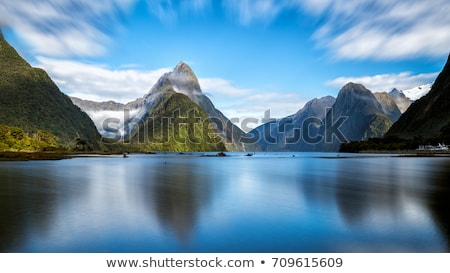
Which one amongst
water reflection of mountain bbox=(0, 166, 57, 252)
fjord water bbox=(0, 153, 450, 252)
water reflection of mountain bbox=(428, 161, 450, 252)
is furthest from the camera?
water reflection of mountain bbox=(428, 161, 450, 252)

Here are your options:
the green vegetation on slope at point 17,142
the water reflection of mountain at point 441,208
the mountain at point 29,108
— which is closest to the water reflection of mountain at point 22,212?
the water reflection of mountain at point 441,208

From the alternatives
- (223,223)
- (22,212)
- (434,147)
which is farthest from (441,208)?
(434,147)

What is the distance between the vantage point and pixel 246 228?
1500 cm

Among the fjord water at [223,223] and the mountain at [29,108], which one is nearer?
the fjord water at [223,223]

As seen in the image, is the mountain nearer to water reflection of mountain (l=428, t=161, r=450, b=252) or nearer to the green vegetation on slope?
the green vegetation on slope

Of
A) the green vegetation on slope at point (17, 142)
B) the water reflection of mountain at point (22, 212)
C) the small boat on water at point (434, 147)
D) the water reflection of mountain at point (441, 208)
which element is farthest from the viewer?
the small boat on water at point (434, 147)

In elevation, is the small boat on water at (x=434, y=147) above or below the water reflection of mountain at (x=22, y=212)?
above

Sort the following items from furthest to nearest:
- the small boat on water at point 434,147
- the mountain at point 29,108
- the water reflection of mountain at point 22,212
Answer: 1. the mountain at point 29,108
2. the small boat on water at point 434,147
3. the water reflection of mountain at point 22,212

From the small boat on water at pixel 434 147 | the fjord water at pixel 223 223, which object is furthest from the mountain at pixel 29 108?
the small boat on water at pixel 434 147

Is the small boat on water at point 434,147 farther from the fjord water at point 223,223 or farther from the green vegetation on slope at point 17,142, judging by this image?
the green vegetation on slope at point 17,142

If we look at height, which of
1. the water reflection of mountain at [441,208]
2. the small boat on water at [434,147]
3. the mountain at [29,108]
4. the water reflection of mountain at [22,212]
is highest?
the mountain at [29,108]

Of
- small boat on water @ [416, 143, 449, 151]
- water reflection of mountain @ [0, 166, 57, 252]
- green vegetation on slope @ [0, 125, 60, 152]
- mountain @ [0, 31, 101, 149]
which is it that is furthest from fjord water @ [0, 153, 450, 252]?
small boat on water @ [416, 143, 449, 151]
